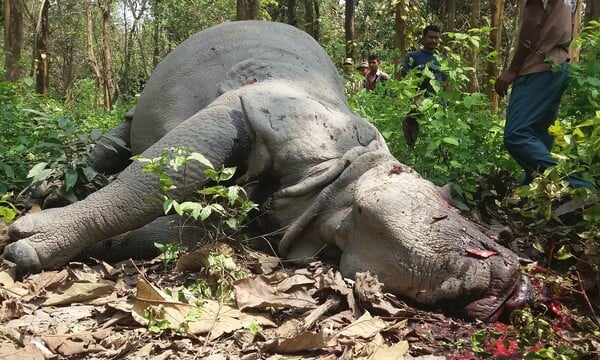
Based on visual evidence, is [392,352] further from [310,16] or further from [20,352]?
[310,16]

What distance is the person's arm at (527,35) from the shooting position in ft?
14.0

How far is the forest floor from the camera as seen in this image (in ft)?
7.55

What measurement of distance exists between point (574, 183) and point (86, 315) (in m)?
2.49

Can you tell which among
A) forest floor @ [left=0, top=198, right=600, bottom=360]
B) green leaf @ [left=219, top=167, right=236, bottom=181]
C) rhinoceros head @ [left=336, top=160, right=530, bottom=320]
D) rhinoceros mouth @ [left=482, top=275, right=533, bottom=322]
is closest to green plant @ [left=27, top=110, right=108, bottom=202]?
forest floor @ [left=0, top=198, right=600, bottom=360]

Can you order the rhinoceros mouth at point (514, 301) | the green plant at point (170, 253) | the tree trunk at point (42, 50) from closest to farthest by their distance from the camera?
1. the rhinoceros mouth at point (514, 301)
2. the green plant at point (170, 253)
3. the tree trunk at point (42, 50)

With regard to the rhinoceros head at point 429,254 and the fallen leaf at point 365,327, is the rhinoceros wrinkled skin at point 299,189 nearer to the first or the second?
the rhinoceros head at point 429,254

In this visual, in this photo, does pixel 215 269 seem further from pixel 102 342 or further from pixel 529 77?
pixel 529 77

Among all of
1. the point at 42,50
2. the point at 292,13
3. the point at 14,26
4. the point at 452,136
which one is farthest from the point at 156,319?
the point at 292,13

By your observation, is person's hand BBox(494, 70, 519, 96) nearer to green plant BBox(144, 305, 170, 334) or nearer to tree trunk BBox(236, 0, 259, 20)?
green plant BBox(144, 305, 170, 334)

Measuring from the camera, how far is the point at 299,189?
3357 millimetres

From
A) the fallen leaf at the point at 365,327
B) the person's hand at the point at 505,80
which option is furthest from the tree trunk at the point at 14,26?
the fallen leaf at the point at 365,327

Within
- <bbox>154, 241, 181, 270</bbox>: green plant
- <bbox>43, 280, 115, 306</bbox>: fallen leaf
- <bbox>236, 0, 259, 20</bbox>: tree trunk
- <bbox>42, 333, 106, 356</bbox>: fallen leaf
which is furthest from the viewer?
<bbox>236, 0, 259, 20</bbox>: tree trunk

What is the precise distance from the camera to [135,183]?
3346 millimetres

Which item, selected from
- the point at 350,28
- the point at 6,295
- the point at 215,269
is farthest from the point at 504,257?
the point at 350,28
